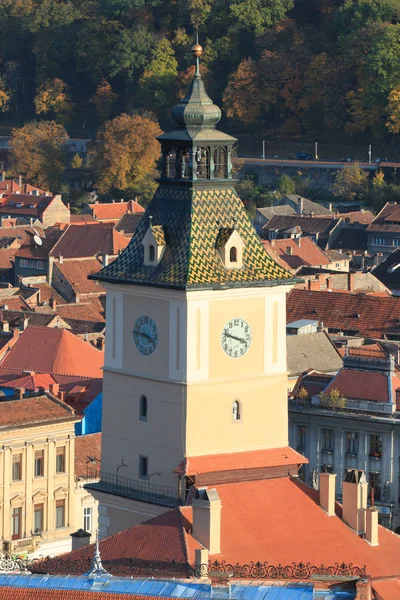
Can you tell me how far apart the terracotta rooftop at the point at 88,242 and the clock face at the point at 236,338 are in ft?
291

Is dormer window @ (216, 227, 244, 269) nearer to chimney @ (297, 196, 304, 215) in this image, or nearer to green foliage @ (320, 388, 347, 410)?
green foliage @ (320, 388, 347, 410)

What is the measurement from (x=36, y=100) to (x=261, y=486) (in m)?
157

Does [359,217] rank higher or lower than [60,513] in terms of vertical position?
higher

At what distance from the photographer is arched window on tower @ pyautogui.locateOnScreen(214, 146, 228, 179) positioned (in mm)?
44031

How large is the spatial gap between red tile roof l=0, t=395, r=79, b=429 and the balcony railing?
28069mm

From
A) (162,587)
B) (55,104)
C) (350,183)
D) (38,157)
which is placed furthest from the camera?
(55,104)

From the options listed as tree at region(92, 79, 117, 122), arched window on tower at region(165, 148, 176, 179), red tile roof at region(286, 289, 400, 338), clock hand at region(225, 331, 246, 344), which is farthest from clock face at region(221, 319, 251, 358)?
tree at region(92, 79, 117, 122)

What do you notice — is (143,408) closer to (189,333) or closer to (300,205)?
(189,333)

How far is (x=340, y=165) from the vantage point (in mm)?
170375

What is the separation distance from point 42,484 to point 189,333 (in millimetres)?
31838

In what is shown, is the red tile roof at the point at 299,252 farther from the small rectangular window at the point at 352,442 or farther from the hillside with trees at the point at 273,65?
the small rectangular window at the point at 352,442

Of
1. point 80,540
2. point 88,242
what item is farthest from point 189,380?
point 88,242

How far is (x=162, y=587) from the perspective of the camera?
35.5 meters

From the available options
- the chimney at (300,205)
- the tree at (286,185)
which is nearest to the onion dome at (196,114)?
the chimney at (300,205)
